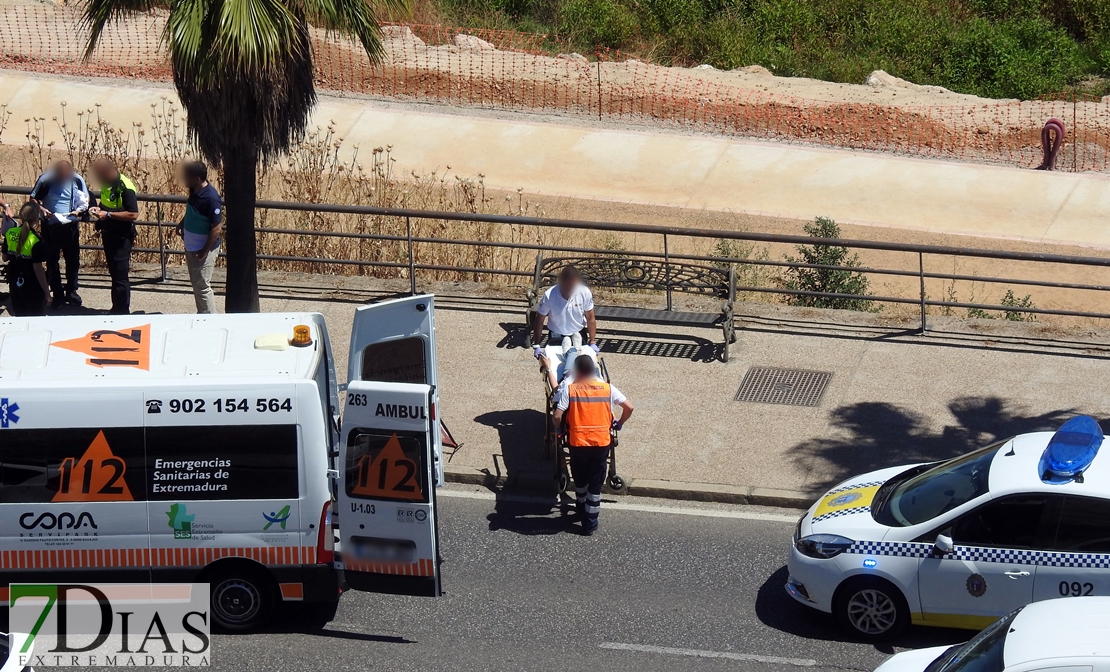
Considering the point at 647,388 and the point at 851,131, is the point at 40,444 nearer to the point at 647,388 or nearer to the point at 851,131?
the point at 647,388

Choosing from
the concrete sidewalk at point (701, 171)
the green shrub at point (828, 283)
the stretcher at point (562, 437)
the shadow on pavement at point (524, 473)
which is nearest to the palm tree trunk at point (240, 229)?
the shadow on pavement at point (524, 473)

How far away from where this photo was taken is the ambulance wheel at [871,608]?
848cm

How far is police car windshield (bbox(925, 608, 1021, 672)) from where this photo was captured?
20.5 feet

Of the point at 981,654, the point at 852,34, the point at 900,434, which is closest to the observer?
the point at 981,654

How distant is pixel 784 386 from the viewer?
12727mm

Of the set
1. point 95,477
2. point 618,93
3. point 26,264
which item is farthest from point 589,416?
point 618,93

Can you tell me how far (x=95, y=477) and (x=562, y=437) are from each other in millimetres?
3879

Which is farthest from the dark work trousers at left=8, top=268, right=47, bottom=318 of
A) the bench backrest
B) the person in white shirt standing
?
the person in white shirt standing

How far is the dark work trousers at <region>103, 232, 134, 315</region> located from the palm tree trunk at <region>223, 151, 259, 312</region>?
1.72m

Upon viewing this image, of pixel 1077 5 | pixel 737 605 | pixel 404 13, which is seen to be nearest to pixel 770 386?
pixel 737 605

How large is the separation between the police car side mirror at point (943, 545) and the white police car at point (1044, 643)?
1.42 m

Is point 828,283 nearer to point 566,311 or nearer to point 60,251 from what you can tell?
point 566,311

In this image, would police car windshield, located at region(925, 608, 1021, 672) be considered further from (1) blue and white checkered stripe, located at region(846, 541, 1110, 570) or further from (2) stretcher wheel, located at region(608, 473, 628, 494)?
(2) stretcher wheel, located at region(608, 473, 628, 494)

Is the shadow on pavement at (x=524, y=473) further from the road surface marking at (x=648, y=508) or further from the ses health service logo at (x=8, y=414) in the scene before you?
the ses health service logo at (x=8, y=414)
